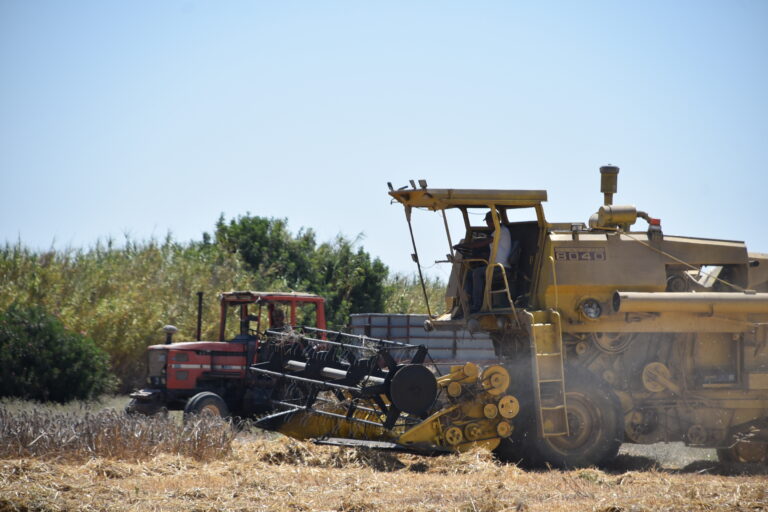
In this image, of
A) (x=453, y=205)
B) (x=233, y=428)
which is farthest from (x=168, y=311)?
(x=453, y=205)

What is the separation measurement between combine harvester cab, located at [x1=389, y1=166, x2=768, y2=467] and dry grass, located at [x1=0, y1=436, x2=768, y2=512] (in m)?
0.86

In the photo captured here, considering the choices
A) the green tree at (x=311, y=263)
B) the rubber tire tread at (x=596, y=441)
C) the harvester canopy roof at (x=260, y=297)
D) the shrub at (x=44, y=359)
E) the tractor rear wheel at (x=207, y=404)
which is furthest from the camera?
the green tree at (x=311, y=263)

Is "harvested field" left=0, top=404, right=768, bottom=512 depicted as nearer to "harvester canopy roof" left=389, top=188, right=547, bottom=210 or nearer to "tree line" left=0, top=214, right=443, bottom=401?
"harvester canopy roof" left=389, top=188, right=547, bottom=210

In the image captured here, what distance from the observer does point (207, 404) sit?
1535cm

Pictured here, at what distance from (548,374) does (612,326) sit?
1.29 meters

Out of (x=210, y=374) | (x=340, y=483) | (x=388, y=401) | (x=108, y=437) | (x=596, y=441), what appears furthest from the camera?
(x=210, y=374)

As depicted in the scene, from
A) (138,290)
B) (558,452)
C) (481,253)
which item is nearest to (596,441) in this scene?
(558,452)

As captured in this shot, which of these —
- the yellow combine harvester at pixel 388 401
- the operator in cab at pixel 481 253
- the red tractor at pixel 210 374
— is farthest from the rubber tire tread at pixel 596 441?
the red tractor at pixel 210 374

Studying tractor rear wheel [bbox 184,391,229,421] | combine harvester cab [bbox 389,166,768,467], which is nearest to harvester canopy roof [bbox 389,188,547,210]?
combine harvester cab [bbox 389,166,768,467]

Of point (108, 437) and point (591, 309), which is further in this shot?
point (591, 309)

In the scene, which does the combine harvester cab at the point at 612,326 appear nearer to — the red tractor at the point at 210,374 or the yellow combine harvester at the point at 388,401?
the yellow combine harvester at the point at 388,401

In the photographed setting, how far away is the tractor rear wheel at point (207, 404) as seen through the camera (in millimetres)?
15164

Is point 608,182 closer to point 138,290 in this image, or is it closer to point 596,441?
point 596,441

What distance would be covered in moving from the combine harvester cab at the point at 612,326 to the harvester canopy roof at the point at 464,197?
0.02 metres
